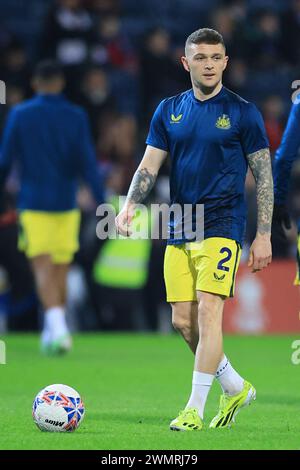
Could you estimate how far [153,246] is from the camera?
14992mm

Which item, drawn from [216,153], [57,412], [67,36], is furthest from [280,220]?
[67,36]

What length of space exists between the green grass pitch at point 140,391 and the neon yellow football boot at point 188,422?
7cm

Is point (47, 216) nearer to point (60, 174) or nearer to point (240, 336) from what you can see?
point (60, 174)

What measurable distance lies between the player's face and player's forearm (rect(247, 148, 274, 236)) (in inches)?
19.2

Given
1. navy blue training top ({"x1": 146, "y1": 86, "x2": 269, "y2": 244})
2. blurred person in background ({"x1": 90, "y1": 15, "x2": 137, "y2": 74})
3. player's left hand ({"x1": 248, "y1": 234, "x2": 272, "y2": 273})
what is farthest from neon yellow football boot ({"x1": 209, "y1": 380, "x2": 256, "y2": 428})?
blurred person in background ({"x1": 90, "y1": 15, "x2": 137, "y2": 74})

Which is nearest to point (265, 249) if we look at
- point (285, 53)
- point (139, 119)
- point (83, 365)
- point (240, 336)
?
point (83, 365)

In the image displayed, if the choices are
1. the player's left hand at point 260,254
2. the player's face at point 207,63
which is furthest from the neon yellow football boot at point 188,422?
the player's face at point 207,63

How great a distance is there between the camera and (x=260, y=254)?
7.02 metres

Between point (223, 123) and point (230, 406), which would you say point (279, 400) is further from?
point (223, 123)

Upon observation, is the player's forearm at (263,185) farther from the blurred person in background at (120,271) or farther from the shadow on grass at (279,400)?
the blurred person in background at (120,271)

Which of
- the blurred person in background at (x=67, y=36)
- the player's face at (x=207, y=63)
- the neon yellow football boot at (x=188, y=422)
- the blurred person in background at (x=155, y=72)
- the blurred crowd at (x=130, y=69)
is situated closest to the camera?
the neon yellow football boot at (x=188, y=422)

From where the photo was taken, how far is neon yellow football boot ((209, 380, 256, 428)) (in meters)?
7.12

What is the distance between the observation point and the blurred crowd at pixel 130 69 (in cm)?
1514

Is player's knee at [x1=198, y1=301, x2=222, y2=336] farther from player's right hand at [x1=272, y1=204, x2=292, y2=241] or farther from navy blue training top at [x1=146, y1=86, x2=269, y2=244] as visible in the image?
player's right hand at [x1=272, y1=204, x2=292, y2=241]
